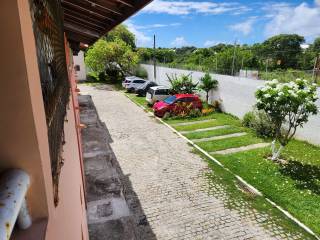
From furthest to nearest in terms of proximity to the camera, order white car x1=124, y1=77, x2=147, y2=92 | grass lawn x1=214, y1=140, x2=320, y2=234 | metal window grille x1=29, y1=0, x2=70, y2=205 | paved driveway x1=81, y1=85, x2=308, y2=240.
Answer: white car x1=124, y1=77, x2=147, y2=92 < grass lawn x1=214, y1=140, x2=320, y2=234 < paved driveway x1=81, y1=85, x2=308, y2=240 < metal window grille x1=29, y1=0, x2=70, y2=205

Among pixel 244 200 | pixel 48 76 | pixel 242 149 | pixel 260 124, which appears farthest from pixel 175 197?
pixel 260 124

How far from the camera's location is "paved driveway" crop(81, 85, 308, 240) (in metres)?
6.93

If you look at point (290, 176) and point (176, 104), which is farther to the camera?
point (176, 104)

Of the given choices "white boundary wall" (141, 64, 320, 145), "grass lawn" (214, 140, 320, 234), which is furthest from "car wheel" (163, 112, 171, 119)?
"grass lawn" (214, 140, 320, 234)

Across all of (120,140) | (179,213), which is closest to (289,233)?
(179,213)

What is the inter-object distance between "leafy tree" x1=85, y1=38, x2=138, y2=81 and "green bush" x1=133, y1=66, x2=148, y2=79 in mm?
1218

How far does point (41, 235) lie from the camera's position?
39.4 inches

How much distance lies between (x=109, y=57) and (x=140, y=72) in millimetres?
4631

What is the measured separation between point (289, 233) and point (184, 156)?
5.42 m

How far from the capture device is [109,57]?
3150cm

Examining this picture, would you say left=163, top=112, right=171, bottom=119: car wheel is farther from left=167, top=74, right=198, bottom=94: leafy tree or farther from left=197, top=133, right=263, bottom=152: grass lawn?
left=197, top=133, right=263, bottom=152: grass lawn

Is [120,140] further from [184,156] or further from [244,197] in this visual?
[244,197]

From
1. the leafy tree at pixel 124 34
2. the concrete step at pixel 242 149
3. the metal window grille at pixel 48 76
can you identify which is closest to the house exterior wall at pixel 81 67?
the leafy tree at pixel 124 34

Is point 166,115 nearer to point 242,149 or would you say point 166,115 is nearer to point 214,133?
point 214,133
